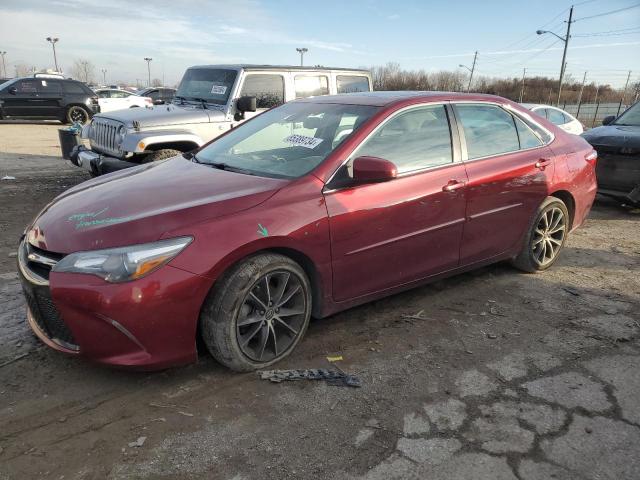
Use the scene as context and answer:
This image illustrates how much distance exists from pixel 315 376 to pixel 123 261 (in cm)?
130

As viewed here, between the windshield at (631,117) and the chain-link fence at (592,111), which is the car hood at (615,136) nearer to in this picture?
the windshield at (631,117)

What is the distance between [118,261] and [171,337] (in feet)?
1.64

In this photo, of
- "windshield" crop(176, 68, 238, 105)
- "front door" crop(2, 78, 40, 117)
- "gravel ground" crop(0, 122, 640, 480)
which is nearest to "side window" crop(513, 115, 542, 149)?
"gravel ground" crop(0, 122, 640, 480)

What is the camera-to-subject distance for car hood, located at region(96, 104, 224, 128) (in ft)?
22.2

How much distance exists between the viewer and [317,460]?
92.2 inches

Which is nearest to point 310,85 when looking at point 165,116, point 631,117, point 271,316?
point 165,116

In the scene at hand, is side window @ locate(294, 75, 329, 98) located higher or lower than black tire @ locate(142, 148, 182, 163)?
higher

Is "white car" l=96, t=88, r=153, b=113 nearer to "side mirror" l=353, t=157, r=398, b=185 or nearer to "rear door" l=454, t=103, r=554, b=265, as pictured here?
"rear door" l=454, t=103, r=554, b=265

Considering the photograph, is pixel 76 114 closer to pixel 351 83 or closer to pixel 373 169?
pixel 351 83

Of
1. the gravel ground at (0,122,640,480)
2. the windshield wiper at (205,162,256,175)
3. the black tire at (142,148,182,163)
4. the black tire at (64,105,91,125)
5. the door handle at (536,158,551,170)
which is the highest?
the windshield wiper at (205,162,256,175)

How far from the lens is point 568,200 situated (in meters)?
4.80

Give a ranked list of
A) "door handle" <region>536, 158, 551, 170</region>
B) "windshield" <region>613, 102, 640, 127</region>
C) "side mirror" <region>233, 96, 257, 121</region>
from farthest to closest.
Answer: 1. "windshield" <region>613, 102, 640, 127</region>
2. "side mirror" <region>233, 96, 257, 121</region>
3. "door handle" <region>536, 158, 551, 170</region>

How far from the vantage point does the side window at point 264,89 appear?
23.9 feet

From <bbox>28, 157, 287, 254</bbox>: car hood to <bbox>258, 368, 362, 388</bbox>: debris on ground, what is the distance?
1.02 metres
